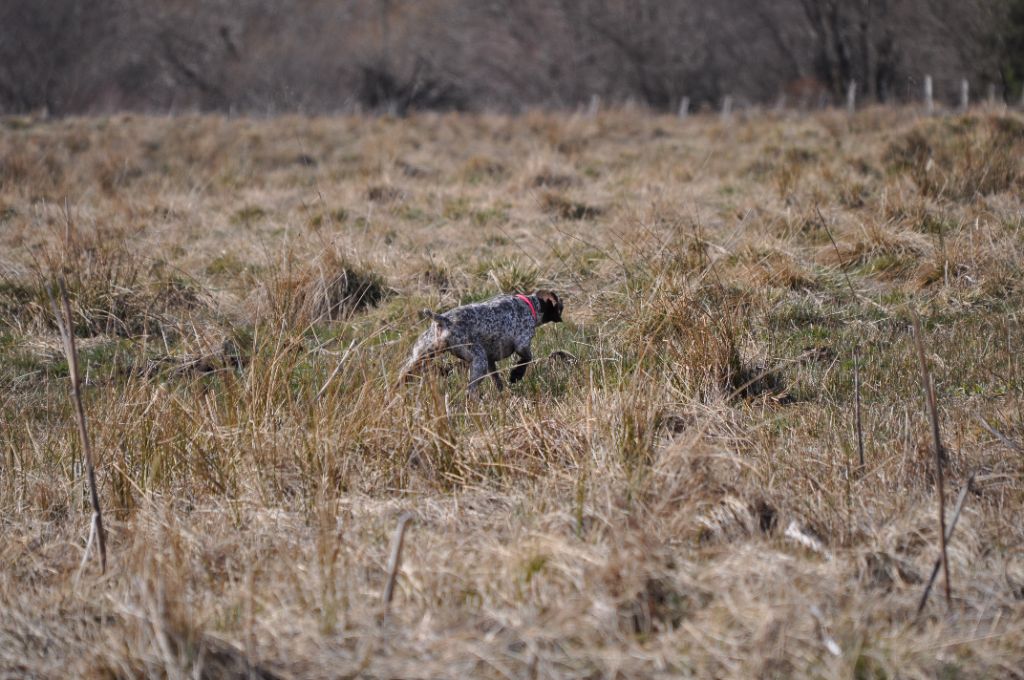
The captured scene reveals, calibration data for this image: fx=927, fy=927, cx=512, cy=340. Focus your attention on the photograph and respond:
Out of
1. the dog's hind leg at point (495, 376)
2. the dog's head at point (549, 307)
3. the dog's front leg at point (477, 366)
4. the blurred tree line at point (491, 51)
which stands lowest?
the dog's hind leg at point (495, 376)

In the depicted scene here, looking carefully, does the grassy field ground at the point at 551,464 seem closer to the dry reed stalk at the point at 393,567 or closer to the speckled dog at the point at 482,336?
the dry reed stalk at the point at 393,567

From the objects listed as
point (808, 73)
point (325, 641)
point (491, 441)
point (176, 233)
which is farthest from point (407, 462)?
point (808, 73)

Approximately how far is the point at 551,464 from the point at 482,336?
1.38 meters

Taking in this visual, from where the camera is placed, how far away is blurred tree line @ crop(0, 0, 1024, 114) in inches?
1195

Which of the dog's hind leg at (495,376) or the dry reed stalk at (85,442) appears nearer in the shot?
the dry reed stalk at (85,442)

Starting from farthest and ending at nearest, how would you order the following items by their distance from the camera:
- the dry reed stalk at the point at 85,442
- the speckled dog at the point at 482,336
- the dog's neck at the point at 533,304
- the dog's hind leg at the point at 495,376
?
the dog's neck at the point at 533,304, the dog's hind leg at the point at 495,376, the speckled dog at the point at 482,336, the dry reed stalk at the point at 85,442

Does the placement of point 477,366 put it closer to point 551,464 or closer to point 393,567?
point 551,464

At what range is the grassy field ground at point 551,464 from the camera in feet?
9.37

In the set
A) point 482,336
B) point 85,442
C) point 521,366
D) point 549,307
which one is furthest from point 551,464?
point 549,307

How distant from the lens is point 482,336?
5191 millimetres

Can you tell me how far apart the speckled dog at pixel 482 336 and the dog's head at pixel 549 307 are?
0.14 metres

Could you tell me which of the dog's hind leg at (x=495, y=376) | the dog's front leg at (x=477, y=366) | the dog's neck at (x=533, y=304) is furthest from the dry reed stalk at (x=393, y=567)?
the dog's neck at (x=533, y=304)

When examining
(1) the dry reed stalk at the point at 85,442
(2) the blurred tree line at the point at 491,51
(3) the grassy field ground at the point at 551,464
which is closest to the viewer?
(3) the grassy field ground at the point at 551,464

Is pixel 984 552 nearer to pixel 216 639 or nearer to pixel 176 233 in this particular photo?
pixel 216 639
